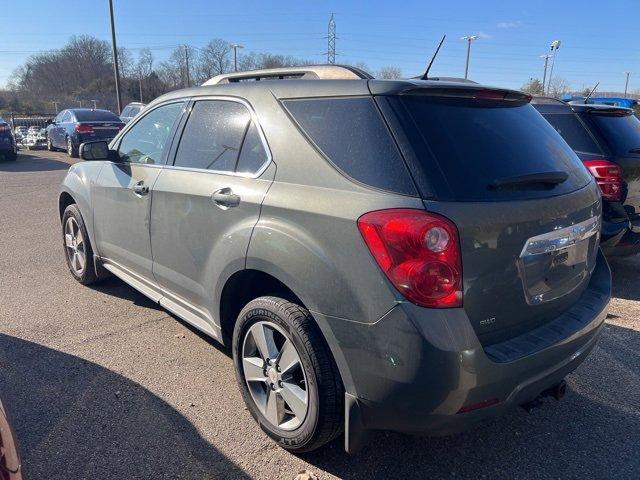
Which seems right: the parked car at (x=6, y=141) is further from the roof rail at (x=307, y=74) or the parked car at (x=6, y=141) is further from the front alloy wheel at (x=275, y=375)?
the front alloy wheel at (x=275, y=375)

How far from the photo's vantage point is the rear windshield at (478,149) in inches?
81.4

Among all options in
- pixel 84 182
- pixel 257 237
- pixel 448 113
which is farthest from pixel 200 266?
pixel 84 182

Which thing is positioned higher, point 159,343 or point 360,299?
point 360,299

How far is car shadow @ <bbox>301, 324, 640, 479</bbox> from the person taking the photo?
2461 mm

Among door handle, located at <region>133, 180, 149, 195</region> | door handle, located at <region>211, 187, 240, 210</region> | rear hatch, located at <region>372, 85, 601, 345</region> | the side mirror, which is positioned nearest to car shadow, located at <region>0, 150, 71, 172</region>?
the side mirror

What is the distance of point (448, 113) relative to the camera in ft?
7.41

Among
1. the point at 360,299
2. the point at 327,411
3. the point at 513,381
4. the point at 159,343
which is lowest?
the point at 159,343

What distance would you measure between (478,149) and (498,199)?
0.26m

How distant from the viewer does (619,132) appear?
4.98 meters

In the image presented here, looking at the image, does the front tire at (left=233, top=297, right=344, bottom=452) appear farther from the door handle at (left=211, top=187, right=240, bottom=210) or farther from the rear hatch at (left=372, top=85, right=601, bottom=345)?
the rear hatch at (left=372, top=85, right=601, bottom=345)

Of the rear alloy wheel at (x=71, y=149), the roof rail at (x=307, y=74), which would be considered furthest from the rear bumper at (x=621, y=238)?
the rear alloy wheel at (x=71, y=149)

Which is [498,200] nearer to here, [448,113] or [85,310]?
[448,113]

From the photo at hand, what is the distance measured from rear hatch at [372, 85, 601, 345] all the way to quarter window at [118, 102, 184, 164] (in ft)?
6.33

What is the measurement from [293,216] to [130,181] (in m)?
1.92
